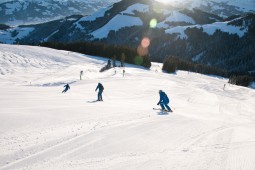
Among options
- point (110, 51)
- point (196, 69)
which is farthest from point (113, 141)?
point (196, 69)

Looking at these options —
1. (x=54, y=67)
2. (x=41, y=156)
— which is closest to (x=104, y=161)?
(x=41, y=156)

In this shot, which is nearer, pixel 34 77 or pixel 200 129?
pixel 200 129

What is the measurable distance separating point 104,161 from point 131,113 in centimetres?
717

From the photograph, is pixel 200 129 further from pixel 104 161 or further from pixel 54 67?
pixel 54 67

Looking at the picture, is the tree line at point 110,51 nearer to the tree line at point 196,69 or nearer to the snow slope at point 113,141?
the tree line at point 196,69

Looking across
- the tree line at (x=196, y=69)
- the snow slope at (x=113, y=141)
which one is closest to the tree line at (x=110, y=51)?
the tree line at (x=196, y=69)

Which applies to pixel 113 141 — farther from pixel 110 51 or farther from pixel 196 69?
pixel 196 69

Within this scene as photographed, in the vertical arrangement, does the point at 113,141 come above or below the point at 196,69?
below

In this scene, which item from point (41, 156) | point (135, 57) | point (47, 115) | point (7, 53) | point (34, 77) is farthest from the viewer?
point (135, 57)

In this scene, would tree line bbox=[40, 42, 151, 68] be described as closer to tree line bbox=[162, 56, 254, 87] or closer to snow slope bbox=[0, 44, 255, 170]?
tree line bbox=[162, 56, 254, 87]

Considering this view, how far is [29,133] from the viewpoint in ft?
35.1

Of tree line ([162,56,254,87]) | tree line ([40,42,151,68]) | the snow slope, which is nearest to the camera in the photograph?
the snow slope

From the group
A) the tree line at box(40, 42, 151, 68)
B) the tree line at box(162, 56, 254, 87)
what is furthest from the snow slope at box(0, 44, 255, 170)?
the tree line at box(40, 42, 151, 68)

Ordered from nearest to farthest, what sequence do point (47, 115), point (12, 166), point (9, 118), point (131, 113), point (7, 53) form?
Answer: point (12, 166)
point (9, 118)
point (47, 115)
point (131, 113)
point (7, 53)
